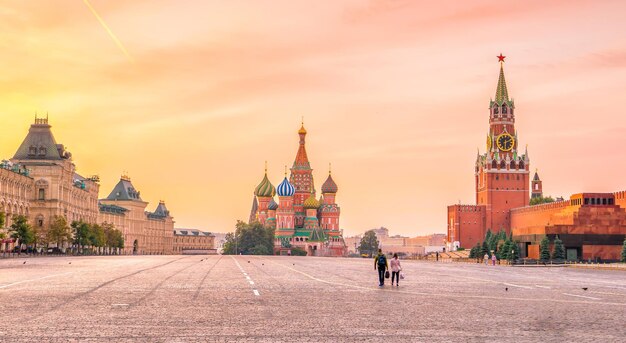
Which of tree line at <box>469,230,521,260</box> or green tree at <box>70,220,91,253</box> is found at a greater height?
green tree at <box>70,220,91,253</box>

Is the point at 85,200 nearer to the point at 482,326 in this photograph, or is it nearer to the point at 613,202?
the point at 613,202

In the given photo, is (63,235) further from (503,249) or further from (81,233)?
(503,249)

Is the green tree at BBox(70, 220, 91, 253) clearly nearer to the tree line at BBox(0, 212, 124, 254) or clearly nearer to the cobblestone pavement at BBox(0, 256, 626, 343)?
the tree line at BBox(0, 212, 124, 254)

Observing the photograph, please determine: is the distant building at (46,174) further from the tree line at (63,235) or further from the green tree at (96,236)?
the green tree at (96,236)

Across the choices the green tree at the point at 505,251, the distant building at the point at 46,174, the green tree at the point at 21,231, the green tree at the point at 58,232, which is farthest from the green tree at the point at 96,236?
the green tree at the point at 505,251

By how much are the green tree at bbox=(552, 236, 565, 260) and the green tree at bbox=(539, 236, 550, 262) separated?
3.11 feet

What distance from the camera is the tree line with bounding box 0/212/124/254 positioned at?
109 meters

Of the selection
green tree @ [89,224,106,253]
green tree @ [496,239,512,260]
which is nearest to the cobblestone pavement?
green tree @ [496,239,512,260]

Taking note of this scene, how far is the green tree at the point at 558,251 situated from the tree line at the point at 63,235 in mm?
68038

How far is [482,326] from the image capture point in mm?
17297

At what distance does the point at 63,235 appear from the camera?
125250mm

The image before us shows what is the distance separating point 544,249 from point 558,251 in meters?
1.76

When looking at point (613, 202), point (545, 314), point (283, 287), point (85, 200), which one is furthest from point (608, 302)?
point (85, 200)

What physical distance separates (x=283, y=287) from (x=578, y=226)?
94.1 metres
